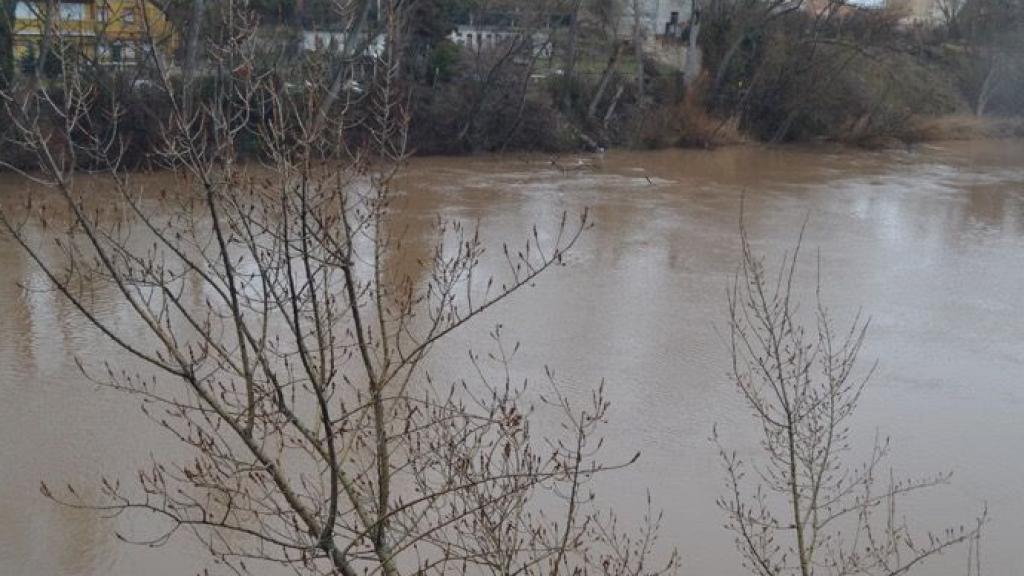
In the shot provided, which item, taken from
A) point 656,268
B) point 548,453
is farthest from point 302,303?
point 656,268

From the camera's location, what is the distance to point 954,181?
58.8 ft

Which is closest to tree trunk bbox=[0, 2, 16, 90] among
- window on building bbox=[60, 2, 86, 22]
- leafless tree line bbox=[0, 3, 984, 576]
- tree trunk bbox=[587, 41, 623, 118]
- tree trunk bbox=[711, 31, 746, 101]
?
window on building bbox=[60, 2, 86, 22]

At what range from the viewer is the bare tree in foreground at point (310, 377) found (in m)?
2.75

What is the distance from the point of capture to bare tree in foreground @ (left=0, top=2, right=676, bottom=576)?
2.75 meters

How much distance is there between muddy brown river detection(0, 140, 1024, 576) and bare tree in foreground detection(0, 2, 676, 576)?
0.29 meters

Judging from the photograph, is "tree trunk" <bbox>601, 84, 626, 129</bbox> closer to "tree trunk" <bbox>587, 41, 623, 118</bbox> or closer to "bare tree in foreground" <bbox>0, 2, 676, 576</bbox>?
"tree trunk" <bbox>587, 41, 623, 118</bbox>

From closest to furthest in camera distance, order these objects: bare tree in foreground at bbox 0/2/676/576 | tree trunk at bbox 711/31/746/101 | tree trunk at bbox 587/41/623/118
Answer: bare tree in foreground at bbox 0/2/676/576, tree trunk at bbox 587/41/623/118, tree trunk at bbox 711/31/746/101

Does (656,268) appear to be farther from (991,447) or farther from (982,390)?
(991,447)

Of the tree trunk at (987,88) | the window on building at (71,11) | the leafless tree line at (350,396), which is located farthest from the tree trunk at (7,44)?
the tree trunk at (987,88)

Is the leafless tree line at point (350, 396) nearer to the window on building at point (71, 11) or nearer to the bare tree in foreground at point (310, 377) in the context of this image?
the bare tree in foreground at point (310, 377)

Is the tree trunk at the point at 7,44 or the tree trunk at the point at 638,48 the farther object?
the tree trunk at the point at 638,48

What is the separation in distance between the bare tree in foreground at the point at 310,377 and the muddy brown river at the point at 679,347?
0.29 meters

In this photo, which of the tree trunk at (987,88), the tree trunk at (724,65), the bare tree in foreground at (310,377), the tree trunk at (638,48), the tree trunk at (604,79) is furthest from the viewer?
the tree trunk at (987,88)

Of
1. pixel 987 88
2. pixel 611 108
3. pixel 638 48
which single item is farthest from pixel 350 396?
pixel 987 88
